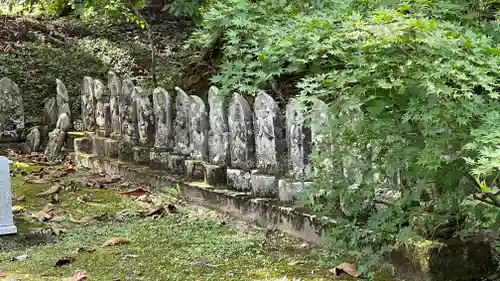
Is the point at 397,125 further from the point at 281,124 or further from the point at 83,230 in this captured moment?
the point at 83,230

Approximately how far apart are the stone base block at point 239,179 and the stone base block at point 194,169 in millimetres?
515

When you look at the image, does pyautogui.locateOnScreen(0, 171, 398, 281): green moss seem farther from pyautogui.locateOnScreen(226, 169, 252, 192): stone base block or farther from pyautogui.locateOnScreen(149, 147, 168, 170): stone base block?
pyautogui.locateOnScreen(149, 147, 168, 170): stone base block

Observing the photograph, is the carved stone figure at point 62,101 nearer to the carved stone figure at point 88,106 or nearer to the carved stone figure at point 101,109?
the carved stone figure at point 88,106

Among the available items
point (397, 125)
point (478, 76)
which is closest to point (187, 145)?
point (397, 125)

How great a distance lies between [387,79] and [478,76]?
18.1 inches

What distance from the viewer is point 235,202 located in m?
Result: 5.59

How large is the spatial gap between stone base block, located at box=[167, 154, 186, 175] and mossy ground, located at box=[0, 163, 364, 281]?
2.26 ft

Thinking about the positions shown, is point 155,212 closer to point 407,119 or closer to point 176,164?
point 176,164

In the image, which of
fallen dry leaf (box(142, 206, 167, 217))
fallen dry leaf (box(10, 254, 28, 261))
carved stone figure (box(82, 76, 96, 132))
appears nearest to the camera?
fallen dry leaf (box(10, 254, 28, 261))

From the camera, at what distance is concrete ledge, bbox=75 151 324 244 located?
188 inches

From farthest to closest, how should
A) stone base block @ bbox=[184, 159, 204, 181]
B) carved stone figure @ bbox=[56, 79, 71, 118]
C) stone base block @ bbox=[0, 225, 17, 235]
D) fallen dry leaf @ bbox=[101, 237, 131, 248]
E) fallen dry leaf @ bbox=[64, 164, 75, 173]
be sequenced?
carved stone figure @ bbox=[56, 79, 71, 118], fallen dry leaf @ bbox=[64, 164, 75, 173], stone base block @ bbox=[184, 159, 204, 181], stone base block @ bbox=[0, 225, 17, 235], fallen dry leaf @ bbox=[101, 237, 131, 248]

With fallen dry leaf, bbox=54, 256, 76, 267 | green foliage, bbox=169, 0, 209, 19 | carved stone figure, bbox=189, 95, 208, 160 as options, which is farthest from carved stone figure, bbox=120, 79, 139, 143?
fallen dry leaf, bbox=54, 256, 76, 267

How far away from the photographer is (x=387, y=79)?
10.2ft

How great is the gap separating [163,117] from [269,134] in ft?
6.48
